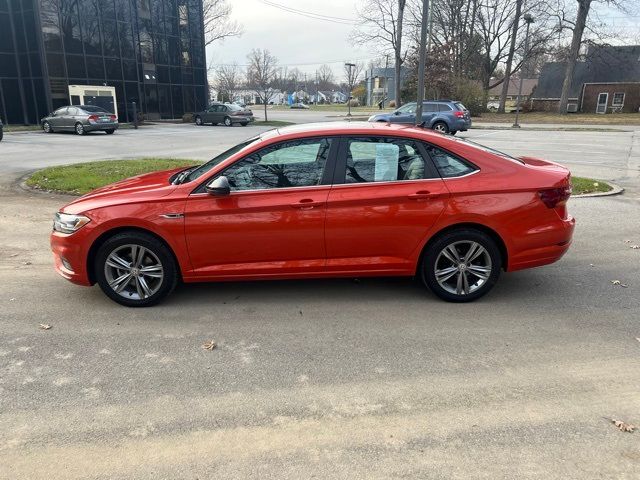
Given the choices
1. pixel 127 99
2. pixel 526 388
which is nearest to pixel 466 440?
pixel 526 388

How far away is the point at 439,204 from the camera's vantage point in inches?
178

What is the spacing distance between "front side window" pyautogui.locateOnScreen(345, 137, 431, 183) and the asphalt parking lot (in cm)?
118

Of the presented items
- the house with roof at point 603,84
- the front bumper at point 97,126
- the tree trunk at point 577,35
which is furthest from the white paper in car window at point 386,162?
the house with roof at point 603,84

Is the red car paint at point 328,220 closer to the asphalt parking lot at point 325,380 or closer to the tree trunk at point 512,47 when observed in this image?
the asphalt parking lot at point 325,380

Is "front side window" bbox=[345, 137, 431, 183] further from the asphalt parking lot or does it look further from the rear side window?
the asphalt parking lot

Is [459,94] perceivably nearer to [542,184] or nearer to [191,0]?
[191,0]

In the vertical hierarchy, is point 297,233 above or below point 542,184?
below

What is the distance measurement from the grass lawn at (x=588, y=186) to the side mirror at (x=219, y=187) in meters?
7.90

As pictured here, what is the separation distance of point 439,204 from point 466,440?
2213mm

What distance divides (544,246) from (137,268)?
3.76m

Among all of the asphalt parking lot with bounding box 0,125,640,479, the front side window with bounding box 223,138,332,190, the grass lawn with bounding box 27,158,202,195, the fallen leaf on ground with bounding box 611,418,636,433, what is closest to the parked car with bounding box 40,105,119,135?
the grass lawn with bounding box 27,158,202,195

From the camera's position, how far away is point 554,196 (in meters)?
4.62

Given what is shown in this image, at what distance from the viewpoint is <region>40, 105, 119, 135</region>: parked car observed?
85.0ft

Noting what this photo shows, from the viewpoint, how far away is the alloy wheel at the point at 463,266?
466 cm
